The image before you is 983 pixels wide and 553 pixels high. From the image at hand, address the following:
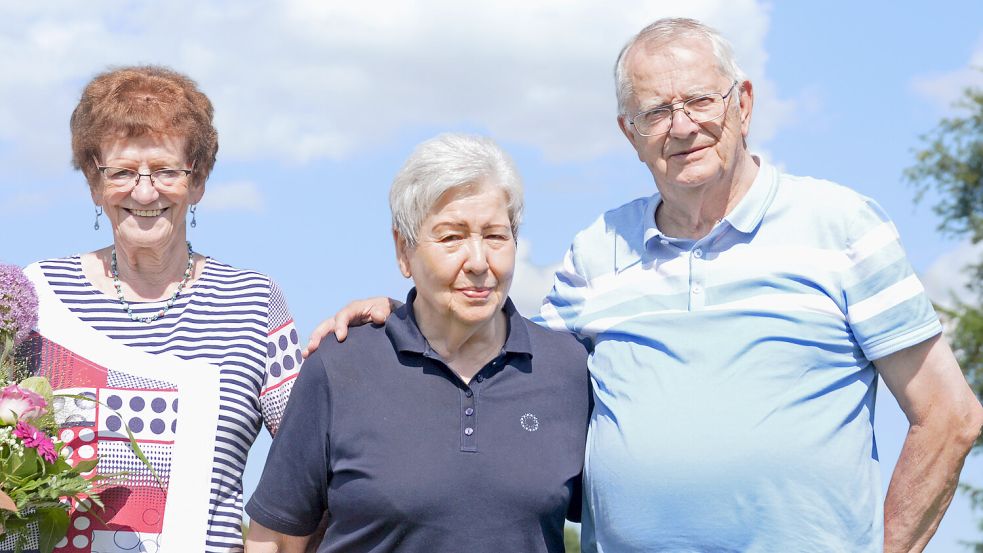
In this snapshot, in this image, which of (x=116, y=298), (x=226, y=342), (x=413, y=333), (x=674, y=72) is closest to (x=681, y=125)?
(x=674, y=72)

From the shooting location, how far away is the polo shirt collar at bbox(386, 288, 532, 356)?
4.01 meters

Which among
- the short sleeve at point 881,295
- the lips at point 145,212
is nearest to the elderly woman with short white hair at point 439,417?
the lips at point 145,212

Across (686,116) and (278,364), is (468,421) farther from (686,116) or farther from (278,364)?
(686,116)

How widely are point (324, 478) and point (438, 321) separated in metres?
0.64

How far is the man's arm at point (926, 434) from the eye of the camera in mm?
4023

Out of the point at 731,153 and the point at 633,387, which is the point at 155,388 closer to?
the point at 633,387

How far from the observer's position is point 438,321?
4.06m

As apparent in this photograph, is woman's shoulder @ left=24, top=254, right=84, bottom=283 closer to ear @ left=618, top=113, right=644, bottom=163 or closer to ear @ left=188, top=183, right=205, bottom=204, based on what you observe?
ear @ left=188, top=183, right=205, bottom=204

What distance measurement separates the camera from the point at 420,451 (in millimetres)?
3814

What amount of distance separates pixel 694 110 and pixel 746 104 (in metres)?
0.27

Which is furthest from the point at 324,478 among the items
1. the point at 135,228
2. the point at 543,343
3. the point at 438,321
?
the point at 135,228

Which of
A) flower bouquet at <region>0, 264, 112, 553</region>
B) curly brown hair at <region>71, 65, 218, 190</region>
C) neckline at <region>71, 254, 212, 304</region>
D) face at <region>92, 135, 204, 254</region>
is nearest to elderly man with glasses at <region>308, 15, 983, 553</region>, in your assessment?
neckline at <region>71, 254, 212, 304</region>

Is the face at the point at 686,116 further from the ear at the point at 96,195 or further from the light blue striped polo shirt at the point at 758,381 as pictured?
the ear at the point at 96,195

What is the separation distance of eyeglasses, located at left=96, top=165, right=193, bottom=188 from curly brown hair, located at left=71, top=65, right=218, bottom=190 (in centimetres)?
8
